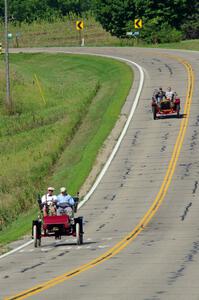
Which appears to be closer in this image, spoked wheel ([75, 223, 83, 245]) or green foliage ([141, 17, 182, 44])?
spoked wheel ([75, 223, 83, 245])

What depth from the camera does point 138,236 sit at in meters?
33.3

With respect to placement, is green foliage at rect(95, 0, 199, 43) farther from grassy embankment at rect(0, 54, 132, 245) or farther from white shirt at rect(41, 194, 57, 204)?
white shirt at rect(41, 194, 57, 204)

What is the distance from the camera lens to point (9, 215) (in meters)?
43.9

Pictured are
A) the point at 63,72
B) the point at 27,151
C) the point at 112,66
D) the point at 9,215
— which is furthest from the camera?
the point at 63,72

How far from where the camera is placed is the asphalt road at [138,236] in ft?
68.0

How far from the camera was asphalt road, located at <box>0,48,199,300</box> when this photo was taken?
2073 centimetres

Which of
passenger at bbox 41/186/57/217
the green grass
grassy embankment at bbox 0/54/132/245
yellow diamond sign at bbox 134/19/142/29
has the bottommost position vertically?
grassy embankment at bbox 0/54/132/245

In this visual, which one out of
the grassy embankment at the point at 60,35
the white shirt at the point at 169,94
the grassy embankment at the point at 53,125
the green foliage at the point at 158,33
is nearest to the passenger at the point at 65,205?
the grassy embankment at the point at 53,125

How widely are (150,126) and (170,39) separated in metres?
62.1

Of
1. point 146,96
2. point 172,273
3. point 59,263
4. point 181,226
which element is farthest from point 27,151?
point 172,273

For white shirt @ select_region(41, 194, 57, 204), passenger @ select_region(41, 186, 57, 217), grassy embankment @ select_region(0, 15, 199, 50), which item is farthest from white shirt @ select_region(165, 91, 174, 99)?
grassy embankment @ select_region(0, 15, 199, 50)

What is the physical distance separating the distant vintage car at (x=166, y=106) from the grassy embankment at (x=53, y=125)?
2792 millimetres

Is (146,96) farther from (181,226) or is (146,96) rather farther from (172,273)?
(172,273)

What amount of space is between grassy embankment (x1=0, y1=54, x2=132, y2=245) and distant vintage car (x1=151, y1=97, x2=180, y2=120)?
2.79 metres
